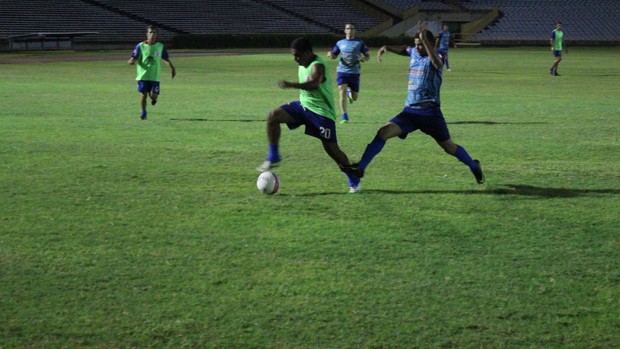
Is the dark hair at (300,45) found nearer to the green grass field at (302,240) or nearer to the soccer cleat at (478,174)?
the green grass field at (302,240)

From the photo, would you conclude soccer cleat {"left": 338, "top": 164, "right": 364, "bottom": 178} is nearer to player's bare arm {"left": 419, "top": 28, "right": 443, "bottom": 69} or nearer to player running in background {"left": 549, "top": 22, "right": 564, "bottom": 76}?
player's bare arm {"left": 419, "top": 28, "right": 443, "bottom": 69}

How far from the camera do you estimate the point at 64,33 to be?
5534 cm

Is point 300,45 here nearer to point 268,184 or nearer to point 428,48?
point 428,48

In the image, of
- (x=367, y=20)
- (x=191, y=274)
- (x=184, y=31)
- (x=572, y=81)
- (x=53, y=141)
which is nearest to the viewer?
(x=191, y=274)

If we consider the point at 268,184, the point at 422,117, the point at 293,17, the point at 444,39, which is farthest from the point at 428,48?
the point at 293,17

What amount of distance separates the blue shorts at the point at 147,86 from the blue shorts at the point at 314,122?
8.75 meters

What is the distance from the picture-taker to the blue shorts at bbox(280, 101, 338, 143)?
34.4 ft

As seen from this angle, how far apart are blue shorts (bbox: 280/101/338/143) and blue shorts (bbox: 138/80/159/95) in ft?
28.7

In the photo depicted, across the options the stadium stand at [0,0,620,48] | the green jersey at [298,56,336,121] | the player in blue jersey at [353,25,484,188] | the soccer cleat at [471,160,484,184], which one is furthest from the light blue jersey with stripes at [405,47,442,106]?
the stadium stand at [0,0,620,48]

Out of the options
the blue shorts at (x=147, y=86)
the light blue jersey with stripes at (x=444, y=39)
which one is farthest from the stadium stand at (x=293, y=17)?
the blue shorts at (x=147, y=86)

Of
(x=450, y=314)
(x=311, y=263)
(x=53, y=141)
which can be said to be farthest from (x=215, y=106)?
(x=450, y=314)

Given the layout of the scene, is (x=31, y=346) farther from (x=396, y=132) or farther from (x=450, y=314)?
(x=396, y=132)

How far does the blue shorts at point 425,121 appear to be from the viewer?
10781mm

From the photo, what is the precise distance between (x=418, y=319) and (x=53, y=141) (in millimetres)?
10065
